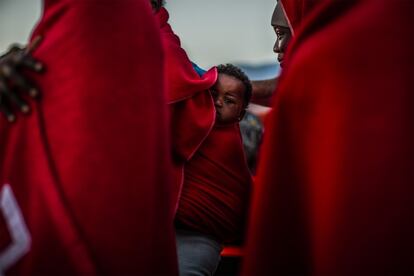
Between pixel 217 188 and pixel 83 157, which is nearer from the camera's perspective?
pixel 83 157

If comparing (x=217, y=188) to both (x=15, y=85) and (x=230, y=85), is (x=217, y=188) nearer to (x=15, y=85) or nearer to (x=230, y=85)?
(x=230, y=85)

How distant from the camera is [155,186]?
1494mm

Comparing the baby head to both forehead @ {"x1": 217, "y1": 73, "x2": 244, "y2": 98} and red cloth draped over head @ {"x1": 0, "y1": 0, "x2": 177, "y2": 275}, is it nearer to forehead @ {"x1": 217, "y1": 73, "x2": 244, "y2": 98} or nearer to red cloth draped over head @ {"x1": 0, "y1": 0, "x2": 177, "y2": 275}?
forehead @ {"x1": 217, "y1": 73, "x2": 244, "y2": 98}

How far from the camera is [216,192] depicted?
2.15 metres

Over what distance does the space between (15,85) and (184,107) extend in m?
0.78

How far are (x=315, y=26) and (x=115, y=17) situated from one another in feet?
1.70

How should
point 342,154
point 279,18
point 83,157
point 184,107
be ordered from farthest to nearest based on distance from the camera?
point 279,18, point 184,107, point 83,157, point 342,154

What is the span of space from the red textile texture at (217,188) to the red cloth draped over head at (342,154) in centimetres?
70

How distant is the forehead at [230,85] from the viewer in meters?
2.29

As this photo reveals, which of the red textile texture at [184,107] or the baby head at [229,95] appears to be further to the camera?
the baby head at [229,95]

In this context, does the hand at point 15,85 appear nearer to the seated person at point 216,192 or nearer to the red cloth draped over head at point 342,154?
the red cloth draped over head at point 342,154

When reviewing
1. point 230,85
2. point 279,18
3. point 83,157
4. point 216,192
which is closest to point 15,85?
point 83,157

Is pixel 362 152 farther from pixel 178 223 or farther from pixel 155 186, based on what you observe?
pixel 178 223

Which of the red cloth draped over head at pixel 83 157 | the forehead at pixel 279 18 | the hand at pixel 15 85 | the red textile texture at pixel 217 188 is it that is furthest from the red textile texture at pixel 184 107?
the hand at pixel 15 85
